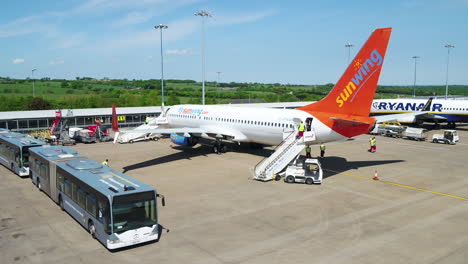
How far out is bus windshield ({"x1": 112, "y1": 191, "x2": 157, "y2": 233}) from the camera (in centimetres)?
1534

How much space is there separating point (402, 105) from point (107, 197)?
6113cm

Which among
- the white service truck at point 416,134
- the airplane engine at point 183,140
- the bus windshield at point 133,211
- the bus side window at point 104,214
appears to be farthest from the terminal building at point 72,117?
the bus windshield at point 133,211

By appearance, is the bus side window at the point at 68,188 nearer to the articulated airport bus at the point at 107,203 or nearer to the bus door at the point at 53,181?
the articulated airport bus at the point at 107,203

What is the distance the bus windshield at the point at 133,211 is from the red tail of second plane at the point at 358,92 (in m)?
17.8

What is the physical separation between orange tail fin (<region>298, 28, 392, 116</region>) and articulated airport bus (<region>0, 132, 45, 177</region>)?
24.5m

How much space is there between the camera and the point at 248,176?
29062 mm

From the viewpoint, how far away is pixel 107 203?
15250 millimetres

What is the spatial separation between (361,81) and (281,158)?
8607 mm

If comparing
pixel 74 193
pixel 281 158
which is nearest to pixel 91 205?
pixel 74 193

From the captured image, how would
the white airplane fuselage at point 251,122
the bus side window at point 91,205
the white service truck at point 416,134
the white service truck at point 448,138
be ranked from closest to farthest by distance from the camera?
1. the bus side window at point 91,205
2. the white airplane fuselage at point 251,122
3. the white service truck at point 448,138
4. the white service truck at point 416,134

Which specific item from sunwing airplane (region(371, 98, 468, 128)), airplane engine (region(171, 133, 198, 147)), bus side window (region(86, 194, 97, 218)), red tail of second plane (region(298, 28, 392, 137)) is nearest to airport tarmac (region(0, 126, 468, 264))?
bus side window (region(86, 194, 97, 218))

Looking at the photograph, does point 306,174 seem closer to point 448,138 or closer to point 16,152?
point 16,152

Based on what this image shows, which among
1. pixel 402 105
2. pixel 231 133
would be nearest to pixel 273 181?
pixel 231 133

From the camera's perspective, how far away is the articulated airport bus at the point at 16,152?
28219 mm
